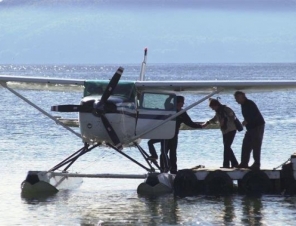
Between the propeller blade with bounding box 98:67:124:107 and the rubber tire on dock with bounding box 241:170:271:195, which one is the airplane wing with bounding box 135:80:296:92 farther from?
the rubber tire on dock with bounding box 241:170:271:195

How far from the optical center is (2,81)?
17.1 meters

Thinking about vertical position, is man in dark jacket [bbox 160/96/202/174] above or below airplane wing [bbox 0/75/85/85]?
below

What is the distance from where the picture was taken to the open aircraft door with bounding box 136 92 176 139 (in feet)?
53.7

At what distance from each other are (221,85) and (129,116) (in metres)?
1.50

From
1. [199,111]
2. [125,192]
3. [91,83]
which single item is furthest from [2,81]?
[199,111]

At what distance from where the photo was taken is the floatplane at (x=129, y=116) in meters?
15.8

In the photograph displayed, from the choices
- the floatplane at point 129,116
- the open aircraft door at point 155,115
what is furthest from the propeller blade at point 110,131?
the open aircraft door at point 155,115

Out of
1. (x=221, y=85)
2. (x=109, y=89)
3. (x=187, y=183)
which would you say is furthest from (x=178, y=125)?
(x=109, y=89)

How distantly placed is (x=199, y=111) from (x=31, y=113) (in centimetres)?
619

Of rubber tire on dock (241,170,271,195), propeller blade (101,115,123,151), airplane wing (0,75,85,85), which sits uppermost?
airplane wing (0,75,85,85)

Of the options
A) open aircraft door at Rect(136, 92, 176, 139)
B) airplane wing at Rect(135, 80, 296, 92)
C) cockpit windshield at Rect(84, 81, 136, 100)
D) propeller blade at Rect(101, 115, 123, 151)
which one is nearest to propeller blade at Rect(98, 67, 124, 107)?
propeller blade at Rect(101, 115, 123, 151)

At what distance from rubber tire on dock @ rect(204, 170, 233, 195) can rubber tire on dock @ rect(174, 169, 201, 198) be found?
0.16 meters

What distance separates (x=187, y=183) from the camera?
15867 mm

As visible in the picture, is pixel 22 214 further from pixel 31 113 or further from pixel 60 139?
pixel 31 113
